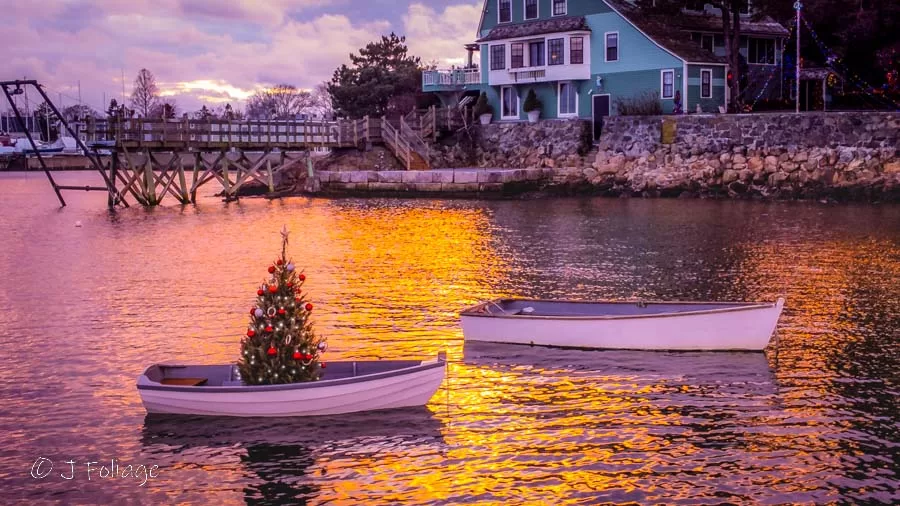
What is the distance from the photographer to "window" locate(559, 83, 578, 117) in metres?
67.6

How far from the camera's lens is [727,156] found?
188 feet

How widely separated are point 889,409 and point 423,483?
24.5 ft

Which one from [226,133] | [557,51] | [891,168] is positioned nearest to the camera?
[891,168]

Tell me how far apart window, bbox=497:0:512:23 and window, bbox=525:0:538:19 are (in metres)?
1.32

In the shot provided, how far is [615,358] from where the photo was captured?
19703 millimetres

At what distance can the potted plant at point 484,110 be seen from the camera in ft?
233

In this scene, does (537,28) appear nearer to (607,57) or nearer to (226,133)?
(607,57)

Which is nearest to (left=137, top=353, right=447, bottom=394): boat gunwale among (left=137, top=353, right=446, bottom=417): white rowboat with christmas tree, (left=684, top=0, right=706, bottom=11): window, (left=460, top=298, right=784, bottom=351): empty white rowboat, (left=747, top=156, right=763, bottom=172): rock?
(left=137, top=353, right=446, bottom=417): white rowboat with christmas tree

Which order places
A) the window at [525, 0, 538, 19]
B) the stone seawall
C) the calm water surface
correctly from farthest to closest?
1. the window at [525, 0, 538, 19]
2. the stone seawall
3. the calm water surface

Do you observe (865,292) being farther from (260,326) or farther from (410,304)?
(260,326)

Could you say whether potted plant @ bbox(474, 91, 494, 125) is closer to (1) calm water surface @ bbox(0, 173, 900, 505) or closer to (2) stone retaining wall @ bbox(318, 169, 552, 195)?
(2) stone retaining wall @ bbox(318, 169, 552, 195)

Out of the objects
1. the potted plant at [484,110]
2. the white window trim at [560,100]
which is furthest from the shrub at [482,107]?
the white window trim at [560,100]

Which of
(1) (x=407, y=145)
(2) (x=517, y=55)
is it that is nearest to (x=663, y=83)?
(2) (x=517, y=55)

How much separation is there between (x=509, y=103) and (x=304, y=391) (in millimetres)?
57431
